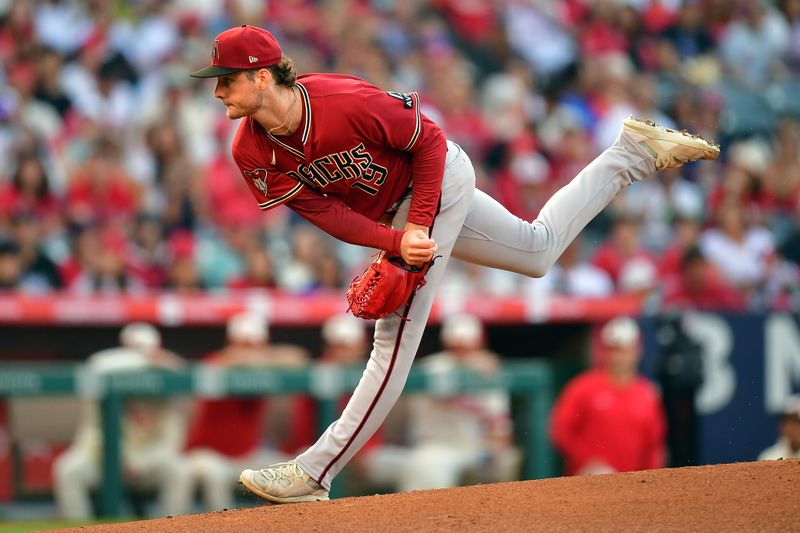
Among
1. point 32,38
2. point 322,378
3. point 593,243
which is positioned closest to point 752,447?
point 593,243

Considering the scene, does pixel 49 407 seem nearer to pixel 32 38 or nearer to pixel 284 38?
pixel 32 38

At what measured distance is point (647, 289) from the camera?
8523 mm

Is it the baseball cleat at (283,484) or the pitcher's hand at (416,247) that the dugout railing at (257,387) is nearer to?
the baseball cleat at (283,484)

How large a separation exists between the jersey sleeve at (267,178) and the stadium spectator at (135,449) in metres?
3.09

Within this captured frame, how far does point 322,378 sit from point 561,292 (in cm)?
223

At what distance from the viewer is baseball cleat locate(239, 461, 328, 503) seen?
4355 mm

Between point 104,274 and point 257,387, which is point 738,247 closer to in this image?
→ point 257,387

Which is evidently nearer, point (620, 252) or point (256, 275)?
point (256, 275)

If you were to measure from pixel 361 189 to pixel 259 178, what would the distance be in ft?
1.17

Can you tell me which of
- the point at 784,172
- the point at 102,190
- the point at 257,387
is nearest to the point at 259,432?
the point at 257,387

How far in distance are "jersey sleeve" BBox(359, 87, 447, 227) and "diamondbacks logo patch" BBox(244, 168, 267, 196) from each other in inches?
15.3

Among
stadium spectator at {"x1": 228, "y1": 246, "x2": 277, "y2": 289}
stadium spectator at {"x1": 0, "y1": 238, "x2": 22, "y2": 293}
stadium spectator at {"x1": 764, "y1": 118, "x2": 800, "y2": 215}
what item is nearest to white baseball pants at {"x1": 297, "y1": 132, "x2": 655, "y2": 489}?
stadium spectator at {"x1": 228, "y1": 246, "x2": 277, "y2": 289}

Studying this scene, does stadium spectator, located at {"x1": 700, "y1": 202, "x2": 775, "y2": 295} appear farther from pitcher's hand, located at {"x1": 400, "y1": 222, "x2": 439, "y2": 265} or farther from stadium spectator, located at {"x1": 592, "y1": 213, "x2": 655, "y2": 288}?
pitcher's hand, located at {"x1": 400, "y1": 222, "x2": 439, "y2": 265}

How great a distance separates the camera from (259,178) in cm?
421
